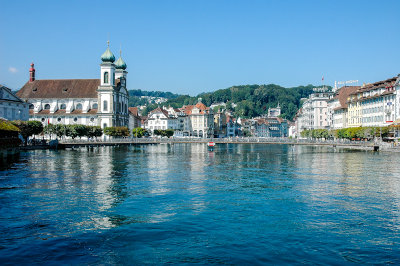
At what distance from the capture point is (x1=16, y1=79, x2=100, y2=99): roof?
119 metres

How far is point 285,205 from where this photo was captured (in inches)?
864

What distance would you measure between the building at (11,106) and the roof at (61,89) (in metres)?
28.0

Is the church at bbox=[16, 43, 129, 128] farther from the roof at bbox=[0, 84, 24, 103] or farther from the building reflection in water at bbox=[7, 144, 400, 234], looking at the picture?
the building reflection in water at bbox=[7, 144, 400, 234]

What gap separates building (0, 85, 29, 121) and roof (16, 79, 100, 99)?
2803 cm

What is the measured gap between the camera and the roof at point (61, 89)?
119062 mm

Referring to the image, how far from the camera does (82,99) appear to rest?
389 feet

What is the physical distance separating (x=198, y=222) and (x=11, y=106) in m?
76.8

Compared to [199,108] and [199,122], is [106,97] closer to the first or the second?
[199,122]

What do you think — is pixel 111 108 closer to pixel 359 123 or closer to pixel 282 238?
pixel 359 123

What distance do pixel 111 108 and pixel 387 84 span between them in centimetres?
6619

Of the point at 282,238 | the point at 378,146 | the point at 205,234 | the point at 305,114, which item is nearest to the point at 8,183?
the point at 205,234

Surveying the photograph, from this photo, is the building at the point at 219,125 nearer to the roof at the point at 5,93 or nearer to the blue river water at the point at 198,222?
the roof at the point at 5,93

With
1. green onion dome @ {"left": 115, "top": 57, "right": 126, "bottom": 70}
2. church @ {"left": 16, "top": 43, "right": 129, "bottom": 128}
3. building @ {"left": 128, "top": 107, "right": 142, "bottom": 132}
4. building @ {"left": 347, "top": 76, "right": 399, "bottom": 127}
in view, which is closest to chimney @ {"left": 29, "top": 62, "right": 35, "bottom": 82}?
church @ {"left": 16, "top": 43, "right": 129, "bottom": 128}

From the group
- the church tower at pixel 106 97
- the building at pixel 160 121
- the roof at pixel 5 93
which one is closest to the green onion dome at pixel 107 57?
the church tower at pixel 106 97
